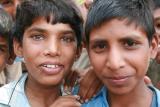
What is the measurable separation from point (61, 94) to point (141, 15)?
0.62 metres

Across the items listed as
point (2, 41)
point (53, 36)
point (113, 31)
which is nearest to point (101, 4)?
point (113, 31)

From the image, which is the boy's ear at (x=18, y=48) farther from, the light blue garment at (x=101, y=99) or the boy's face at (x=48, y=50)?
the light blue garment at (x=101, y=99)

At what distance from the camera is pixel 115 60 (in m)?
1.31

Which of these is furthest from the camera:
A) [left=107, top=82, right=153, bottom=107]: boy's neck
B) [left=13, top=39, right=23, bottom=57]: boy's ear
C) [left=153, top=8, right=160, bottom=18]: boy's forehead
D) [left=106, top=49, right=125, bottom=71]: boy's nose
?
[left=153, top=8, right=160, bottom=18]: boy's forehead

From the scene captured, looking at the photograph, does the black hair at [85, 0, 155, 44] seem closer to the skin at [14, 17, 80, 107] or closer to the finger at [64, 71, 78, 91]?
the skin at [14, 17, 80, 107]

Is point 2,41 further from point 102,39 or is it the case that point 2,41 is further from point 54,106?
point 102,39

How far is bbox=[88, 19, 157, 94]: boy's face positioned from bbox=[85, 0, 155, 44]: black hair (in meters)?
0.02

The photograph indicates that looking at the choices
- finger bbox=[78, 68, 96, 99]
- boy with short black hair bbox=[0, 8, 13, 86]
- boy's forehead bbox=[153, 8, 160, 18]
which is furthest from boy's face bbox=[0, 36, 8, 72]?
boy's forehead bbox=[153, 8, 160, 18]

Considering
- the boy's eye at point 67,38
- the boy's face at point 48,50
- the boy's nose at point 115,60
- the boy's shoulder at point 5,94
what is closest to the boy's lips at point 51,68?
the boy's face at point 48,50

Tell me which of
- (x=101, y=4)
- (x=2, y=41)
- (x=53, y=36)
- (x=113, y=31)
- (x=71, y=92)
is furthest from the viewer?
(x=2, y=41)

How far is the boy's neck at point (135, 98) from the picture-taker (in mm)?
1462

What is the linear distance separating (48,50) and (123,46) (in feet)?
1.21

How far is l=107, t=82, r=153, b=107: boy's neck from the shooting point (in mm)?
1462

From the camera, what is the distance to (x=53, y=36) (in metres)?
1.58
